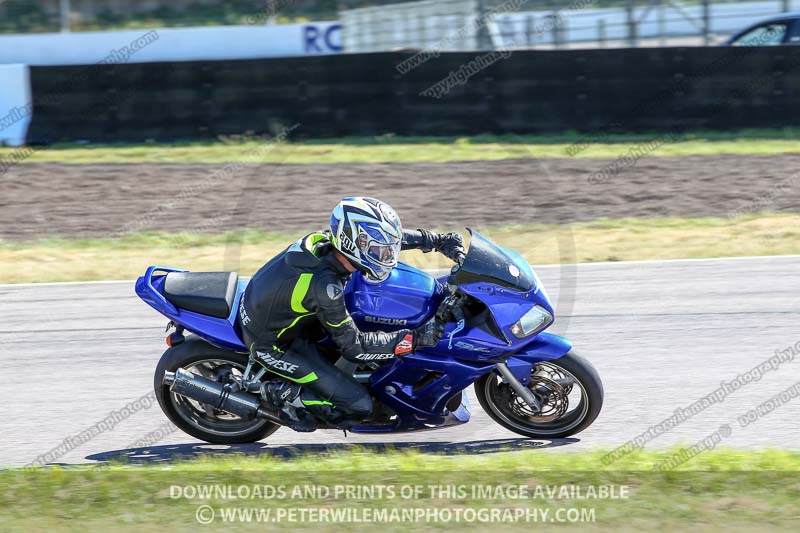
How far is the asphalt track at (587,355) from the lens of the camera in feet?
21.2

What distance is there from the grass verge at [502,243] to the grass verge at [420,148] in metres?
3.38

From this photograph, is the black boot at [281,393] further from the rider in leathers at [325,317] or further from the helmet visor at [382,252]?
the helmet visor at [382,252]

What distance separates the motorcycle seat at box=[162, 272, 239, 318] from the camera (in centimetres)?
620

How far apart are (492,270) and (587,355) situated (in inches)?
91.8

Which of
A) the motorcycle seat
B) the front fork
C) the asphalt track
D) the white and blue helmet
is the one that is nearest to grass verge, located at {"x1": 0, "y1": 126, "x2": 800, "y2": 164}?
the asphalt track

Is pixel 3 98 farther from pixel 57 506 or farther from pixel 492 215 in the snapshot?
pixel 57 506

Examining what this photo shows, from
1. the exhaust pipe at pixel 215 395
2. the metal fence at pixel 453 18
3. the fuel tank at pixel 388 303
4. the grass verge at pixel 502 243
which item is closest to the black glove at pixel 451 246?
the fuel tank at pixel 388 303

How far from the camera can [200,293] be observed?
20.5 feet

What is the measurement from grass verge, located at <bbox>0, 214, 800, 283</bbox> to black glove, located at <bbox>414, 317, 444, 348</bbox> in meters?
4.40

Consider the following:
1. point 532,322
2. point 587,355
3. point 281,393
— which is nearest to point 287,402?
point 281,393

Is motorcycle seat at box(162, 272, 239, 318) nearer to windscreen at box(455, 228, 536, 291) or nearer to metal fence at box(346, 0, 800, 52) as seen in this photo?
windscreen at box(455, 228, 536, 291)

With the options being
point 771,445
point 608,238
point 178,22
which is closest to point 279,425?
point 771,445

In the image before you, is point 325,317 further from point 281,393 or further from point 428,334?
point 281,393

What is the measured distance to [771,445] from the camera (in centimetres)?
616
